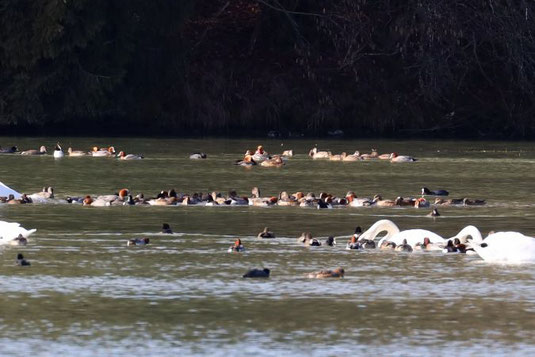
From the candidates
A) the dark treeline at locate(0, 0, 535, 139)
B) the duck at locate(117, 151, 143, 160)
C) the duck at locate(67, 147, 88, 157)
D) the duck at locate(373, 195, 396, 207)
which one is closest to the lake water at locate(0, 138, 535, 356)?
the duck at locate(373, 195, 396, 207)

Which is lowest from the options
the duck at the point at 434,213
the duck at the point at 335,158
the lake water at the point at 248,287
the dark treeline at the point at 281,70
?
the lake water at the point at 248,287

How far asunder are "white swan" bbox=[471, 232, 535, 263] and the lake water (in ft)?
0.73

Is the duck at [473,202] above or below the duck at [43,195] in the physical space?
above

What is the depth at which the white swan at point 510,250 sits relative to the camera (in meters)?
15.5

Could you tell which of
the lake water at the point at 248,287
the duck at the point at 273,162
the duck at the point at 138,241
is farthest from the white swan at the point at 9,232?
the duck at the point at 273,162

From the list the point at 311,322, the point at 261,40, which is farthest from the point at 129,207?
the point at 261,40

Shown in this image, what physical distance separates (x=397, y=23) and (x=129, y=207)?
2590 cm

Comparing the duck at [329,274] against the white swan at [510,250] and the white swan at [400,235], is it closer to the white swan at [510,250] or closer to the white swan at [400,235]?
the white swan at [510,250]

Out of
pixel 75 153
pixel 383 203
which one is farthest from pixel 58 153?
pixel 383 203

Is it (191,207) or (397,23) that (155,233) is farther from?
(397,23)

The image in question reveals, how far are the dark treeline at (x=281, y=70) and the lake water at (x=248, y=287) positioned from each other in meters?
19.1

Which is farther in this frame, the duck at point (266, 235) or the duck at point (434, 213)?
the duck at point (434, 213)

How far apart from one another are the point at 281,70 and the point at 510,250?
110ft

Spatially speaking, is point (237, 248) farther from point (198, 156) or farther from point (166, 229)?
point (198, 156)
